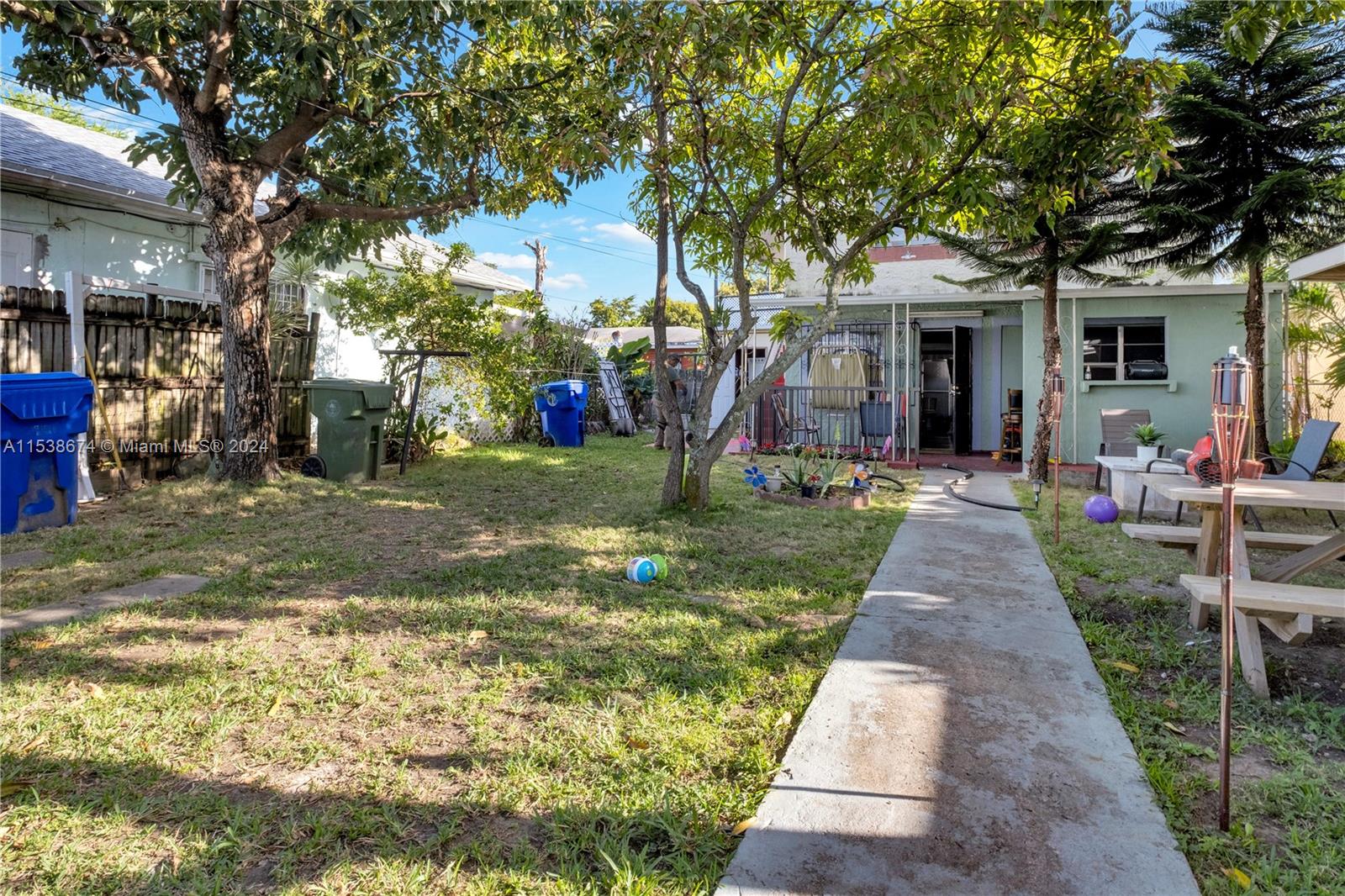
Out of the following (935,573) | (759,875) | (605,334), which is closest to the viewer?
(759,875)

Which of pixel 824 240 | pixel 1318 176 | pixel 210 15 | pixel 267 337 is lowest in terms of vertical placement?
pixel 267 337

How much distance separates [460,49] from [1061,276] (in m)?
9.07

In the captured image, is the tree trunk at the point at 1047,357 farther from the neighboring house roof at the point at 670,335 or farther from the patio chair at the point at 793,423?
Answer: the neighboring house roof at the point at 670,335

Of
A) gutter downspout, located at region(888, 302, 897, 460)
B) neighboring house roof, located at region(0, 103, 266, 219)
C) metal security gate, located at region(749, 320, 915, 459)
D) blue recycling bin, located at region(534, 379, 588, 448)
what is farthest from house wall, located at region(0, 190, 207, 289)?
gutter downspout, located at region(888, 302, 897, 460)

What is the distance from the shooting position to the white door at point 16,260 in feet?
28.2

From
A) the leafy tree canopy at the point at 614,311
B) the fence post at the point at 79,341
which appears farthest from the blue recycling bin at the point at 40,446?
the leafy tree canopy at the point at 614,311

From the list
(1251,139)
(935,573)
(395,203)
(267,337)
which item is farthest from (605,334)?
(935,573)

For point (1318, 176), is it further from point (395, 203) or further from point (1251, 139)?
point (395, 203)

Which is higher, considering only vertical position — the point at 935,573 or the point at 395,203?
the point at 395,203

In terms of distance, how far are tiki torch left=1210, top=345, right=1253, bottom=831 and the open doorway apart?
485 inches

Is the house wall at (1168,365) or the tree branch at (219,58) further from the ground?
the tree branch at (219,58)

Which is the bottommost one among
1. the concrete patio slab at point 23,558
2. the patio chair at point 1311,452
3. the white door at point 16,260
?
the concrete patio slab at point 23,558

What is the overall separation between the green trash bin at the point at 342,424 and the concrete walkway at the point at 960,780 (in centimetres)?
716

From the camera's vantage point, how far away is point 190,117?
26.4 ft
